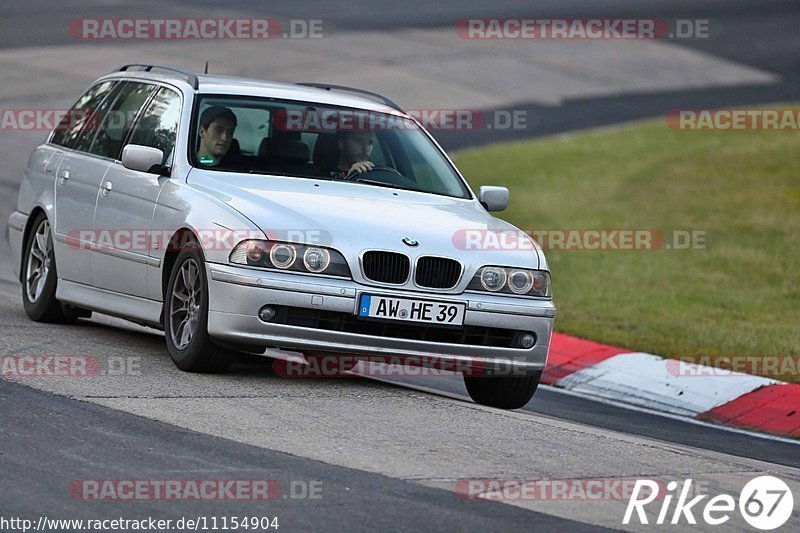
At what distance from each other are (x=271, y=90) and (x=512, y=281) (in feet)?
6.99

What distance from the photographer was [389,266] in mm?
8094

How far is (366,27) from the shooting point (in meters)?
34.6

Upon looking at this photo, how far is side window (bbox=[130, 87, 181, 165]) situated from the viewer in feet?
30.3

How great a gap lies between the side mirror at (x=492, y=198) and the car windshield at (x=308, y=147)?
0.11m

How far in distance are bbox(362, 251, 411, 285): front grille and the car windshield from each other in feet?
3.57

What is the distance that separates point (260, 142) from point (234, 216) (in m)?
1.10

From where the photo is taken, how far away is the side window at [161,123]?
30.3 ft

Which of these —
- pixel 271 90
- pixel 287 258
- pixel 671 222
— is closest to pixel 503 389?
pixel 287 258

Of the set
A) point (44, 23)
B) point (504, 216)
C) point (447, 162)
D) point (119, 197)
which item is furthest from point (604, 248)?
point (44, 23)
